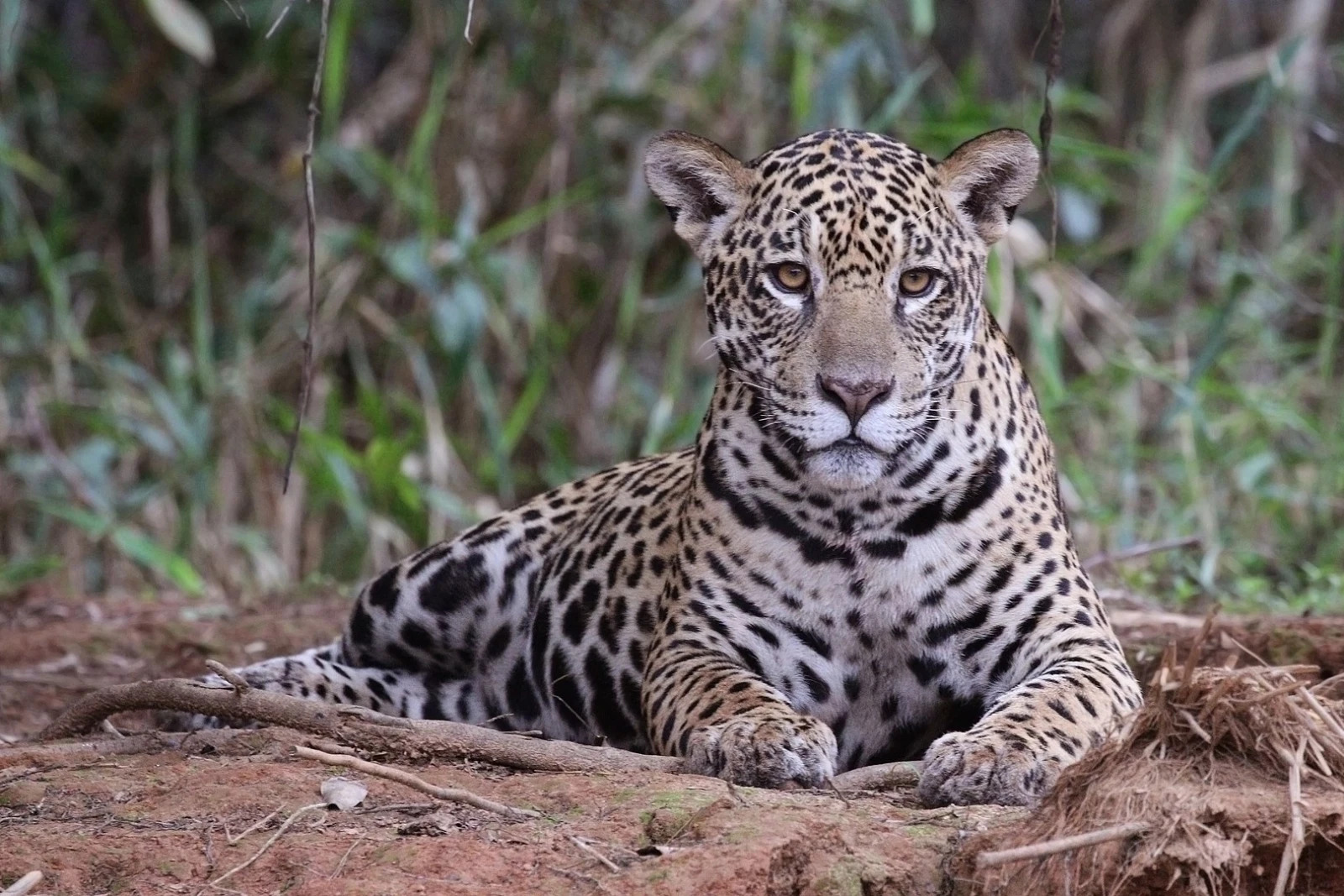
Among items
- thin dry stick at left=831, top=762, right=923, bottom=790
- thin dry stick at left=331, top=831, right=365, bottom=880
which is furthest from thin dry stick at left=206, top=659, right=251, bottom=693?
Result: thin dry stick at left=831, top=762, right=923, bottom=790

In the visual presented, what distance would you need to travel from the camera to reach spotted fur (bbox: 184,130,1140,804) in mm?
4762

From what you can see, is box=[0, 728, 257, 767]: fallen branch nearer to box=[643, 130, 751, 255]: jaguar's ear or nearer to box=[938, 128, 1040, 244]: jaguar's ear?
box=[643, 130, 751, 255]: jaguar's ear

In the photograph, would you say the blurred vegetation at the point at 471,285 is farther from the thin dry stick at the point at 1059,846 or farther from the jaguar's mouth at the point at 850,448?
the thin dry stick at the point at 1059,846

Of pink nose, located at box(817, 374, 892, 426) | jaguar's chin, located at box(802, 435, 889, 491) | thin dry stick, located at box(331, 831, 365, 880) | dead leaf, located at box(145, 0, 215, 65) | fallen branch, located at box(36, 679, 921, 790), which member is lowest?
fallen branch, located at box(36, 679, 921, 790)

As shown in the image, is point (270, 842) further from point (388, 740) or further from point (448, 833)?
point (388, 740)

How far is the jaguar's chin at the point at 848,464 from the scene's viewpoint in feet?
15.6

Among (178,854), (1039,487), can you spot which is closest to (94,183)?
(1039,487)

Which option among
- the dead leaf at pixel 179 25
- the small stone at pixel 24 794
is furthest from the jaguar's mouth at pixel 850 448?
Result: the dead leaf at pixel 179 25

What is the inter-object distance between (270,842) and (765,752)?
1.17 meters

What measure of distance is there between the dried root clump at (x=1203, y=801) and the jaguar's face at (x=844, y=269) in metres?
1.32

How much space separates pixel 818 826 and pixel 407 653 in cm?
310

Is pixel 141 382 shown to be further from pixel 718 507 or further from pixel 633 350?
pixel 718 507

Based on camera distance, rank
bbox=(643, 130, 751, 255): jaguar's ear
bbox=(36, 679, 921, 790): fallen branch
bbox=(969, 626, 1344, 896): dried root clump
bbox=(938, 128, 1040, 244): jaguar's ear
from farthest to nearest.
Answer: bbox=(643, 130, 751, 255): jaguar's ear
bbox=(938, 128, 1040, 244): jaguar's ear
bbox=(36, 679, 921, 790): fallen branch
bbox=(969, 626, 1344, 896): dried root clump

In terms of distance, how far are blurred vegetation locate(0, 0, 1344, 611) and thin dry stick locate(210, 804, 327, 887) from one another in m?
5.28
